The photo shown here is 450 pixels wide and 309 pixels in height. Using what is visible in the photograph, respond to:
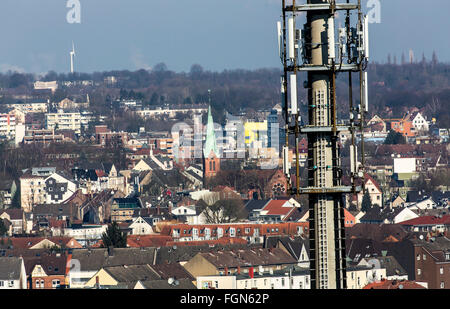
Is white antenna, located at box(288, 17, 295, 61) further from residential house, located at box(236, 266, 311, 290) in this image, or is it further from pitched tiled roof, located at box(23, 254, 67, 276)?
pitched tiled roof, located at box(23, 254, 67, 276)

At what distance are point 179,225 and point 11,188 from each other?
31.6 m

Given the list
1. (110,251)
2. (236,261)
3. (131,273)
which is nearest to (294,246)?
(236,261)

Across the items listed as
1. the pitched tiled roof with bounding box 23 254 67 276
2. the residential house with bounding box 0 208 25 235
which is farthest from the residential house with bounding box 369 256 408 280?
the residential house with bounding box 0 208 25 235

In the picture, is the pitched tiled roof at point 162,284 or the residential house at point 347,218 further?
the residential house at point 347,218

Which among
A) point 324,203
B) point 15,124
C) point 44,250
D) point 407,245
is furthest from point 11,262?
point 15,124

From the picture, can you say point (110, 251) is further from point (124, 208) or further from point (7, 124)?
point (7, 124)

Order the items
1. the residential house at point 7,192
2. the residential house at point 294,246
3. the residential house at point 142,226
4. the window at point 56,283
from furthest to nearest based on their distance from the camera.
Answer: the residential house at point 7,192, the residential house at point 142,226, the residential house at point 294,246, the window at point 56,283

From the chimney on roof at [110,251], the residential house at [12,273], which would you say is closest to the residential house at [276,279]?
the residential house at [12,273]

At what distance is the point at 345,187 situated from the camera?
32.0 ft

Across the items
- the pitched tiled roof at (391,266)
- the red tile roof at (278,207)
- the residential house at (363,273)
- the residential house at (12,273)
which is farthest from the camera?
the red tile roof at (278,207)

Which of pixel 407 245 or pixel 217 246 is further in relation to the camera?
pixel 217 246

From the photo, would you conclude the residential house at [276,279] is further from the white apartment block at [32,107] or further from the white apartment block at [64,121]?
the white apartment block at [32,107]

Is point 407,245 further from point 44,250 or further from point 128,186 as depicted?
point 128,186

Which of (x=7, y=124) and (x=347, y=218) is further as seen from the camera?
(x=7, y=124)
